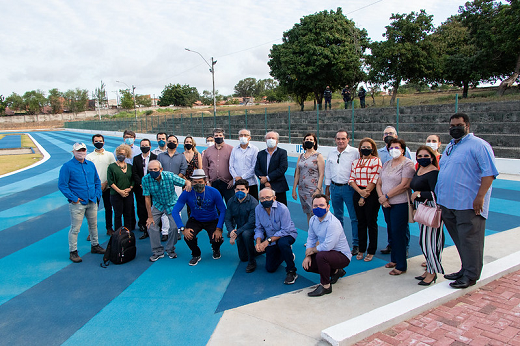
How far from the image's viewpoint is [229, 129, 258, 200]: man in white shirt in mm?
6676

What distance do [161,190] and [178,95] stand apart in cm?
9179

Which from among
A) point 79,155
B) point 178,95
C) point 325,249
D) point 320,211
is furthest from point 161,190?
point 178,95

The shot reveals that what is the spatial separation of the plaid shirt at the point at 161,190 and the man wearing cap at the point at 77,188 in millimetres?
875

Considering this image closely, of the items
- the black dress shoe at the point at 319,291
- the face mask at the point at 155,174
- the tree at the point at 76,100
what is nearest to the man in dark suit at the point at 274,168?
the face mask at the point at 155,174

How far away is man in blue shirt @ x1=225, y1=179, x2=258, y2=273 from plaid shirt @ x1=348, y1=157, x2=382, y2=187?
5.11 ft

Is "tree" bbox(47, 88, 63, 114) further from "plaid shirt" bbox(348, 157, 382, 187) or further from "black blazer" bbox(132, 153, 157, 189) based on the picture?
"plaid shirt" bbox(348, 157, 382, 187)

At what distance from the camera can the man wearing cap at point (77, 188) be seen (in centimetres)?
568

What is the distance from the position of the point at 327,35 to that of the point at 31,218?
30.3m

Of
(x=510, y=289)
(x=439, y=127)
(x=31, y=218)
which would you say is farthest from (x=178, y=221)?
(x=439, y=127)

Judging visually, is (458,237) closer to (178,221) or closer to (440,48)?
(178,221)

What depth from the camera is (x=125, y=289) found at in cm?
480

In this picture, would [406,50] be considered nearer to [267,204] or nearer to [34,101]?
[267,204]

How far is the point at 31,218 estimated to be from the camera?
881 cm

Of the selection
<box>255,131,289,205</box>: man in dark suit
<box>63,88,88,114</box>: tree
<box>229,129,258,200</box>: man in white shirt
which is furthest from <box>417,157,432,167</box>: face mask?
<box>63,88,88,114</box>: tree
